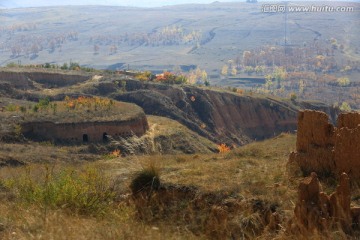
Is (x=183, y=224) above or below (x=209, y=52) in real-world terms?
above

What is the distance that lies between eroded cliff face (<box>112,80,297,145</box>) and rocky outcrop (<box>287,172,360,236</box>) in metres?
44.3

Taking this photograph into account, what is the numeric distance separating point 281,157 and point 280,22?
186849 mm

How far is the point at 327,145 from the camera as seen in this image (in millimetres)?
11789

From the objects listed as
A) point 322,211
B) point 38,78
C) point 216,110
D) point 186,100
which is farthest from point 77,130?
point 322,211

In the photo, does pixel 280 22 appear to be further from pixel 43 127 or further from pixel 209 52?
pixel 43 127

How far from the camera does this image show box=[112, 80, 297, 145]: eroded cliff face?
55.1m

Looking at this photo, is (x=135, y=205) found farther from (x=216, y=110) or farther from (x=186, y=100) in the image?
(x=216, y=110)

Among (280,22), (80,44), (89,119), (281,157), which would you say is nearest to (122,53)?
(80,44)

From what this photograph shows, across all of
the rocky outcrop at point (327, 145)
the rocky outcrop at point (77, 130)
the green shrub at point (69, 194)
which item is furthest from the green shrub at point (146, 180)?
the rocky outcrop at point (77, 130)

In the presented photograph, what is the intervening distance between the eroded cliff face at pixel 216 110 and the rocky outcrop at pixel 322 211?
44.3 m

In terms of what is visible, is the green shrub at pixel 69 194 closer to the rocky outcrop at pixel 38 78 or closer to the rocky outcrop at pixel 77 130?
the rocky outcrop at pixel 77 130

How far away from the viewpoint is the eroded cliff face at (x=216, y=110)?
55.1 meters

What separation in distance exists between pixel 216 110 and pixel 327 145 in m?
48.4

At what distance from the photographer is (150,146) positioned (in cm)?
1092
